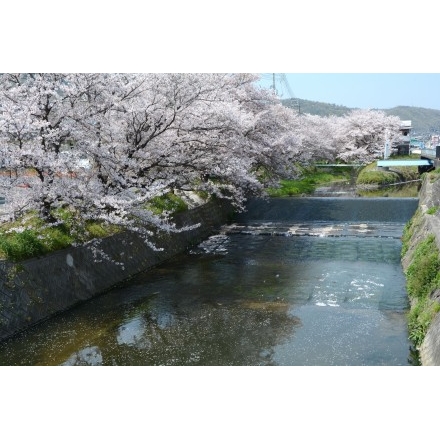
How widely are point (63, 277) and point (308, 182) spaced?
33437 millimetres

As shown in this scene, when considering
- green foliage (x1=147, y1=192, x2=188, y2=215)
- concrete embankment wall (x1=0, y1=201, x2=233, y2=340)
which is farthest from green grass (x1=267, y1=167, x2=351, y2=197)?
concrete embankment wall (x1=0, y1=201, x2=233, y2=340)

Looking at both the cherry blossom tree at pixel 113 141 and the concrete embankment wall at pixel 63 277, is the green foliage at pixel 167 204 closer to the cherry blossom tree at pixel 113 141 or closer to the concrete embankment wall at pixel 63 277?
the concrete embankment wall at pixel 63 277

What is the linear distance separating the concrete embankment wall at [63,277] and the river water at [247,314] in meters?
0.34

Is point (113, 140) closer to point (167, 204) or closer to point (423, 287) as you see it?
point (167, 204)


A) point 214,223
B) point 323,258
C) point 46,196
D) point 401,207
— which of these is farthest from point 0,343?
point 401,207

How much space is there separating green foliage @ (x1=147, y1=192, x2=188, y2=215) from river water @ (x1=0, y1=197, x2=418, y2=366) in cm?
186

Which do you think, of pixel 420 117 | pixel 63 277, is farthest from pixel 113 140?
pixel 420 117

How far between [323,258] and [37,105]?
1062 cm

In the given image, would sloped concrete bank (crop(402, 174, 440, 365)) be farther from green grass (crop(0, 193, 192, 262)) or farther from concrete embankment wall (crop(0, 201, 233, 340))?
green grass (crop(0, 193, 192, 262))

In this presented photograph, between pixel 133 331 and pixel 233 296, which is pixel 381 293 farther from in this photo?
pixel 133 331

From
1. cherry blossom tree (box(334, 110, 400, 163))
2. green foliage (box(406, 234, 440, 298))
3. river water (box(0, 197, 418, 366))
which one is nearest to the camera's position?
river water (box(0, 197, 418, 366))

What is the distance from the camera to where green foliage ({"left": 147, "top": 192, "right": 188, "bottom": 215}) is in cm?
1885

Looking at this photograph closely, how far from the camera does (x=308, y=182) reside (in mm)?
43688

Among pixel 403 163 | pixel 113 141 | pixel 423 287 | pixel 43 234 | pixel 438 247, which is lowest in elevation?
pixel 403 163
